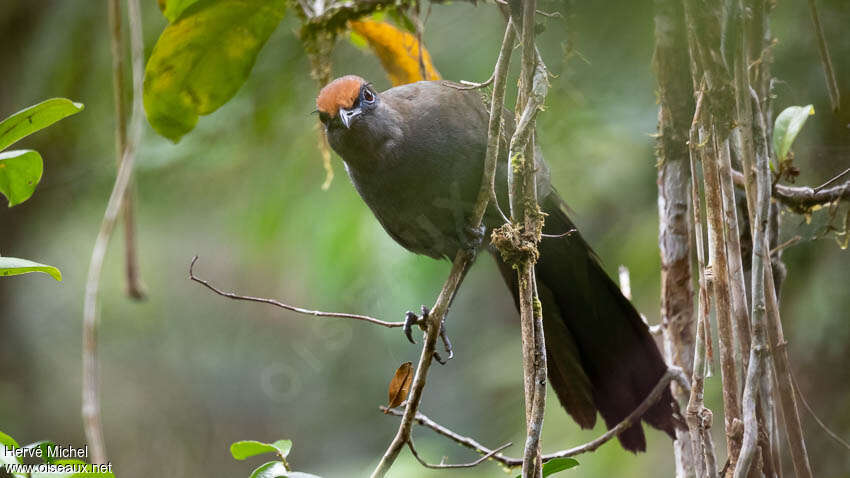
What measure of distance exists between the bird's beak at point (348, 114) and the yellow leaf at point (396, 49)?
0.43 metres

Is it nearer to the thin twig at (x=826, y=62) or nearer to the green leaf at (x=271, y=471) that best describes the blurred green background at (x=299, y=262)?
the thin twig at (x=826, y=62)

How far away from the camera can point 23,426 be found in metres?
6.09

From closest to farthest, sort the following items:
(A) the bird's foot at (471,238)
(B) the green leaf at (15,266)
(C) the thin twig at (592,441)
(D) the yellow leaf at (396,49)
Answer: (B) the green leaf at (15,266)
(C) the thin twig at (592,441)
(A) the bird's foot at (471,238)
(D) the yellow leaf at (396,49)

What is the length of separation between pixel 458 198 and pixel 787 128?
3.88ft

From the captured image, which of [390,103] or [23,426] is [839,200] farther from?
[23,426]

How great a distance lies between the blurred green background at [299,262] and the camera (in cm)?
318

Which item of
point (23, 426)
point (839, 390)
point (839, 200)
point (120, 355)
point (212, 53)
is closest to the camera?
point (839, 200)

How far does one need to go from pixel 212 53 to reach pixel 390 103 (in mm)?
709

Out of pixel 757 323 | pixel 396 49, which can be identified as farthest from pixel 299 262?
pixel 757 323

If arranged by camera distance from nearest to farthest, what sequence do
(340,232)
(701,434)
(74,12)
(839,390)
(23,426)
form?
(701,434)
(839,390)
(340,232)
(74,12)
(23,426)

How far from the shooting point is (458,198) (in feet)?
9.91

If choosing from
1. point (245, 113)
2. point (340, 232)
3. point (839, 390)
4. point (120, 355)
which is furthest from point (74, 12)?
point (839, 390)

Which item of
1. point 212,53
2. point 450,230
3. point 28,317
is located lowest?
point 450,230

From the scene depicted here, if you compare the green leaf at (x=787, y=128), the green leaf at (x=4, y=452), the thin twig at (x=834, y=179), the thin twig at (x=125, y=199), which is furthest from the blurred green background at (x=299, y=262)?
the green leaf at (x=4, y=452)
